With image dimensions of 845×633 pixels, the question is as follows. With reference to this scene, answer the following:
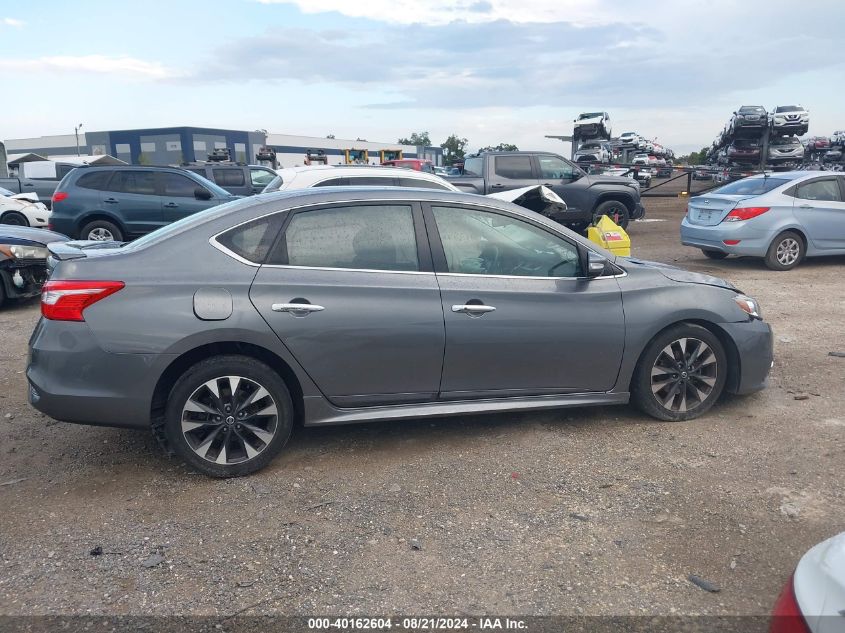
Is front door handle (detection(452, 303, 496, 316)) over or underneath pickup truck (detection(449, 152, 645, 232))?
underneath

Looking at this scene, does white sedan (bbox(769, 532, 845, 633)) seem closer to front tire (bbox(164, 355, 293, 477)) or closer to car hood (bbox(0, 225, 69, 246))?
front tire (bbox(164, 355, 293, 477))

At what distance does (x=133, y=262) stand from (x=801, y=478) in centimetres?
399

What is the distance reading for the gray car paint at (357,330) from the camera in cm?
370

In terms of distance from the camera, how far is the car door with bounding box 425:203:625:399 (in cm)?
414

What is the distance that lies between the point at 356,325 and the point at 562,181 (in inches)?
449

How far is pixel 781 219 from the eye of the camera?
10570 mm

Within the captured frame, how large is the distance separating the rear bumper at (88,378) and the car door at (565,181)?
1176cm

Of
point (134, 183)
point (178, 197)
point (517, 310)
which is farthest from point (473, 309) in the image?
point (134, 183)

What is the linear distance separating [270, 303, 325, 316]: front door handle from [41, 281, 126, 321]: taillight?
33.4 inches

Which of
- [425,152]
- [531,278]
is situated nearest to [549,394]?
[531,278]

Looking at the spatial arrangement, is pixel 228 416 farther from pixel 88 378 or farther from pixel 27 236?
pixel 27 236

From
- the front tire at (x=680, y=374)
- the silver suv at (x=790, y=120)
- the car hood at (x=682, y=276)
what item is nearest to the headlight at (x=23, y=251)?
the car hood at (x=682, y=276)

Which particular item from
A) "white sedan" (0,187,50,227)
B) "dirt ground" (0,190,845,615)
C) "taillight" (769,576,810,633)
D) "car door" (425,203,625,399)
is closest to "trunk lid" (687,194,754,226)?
"dirt ground" (0,190,845,615)

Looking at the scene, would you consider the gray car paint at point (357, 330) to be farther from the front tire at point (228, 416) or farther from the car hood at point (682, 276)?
the front tire at point (228, 416)
